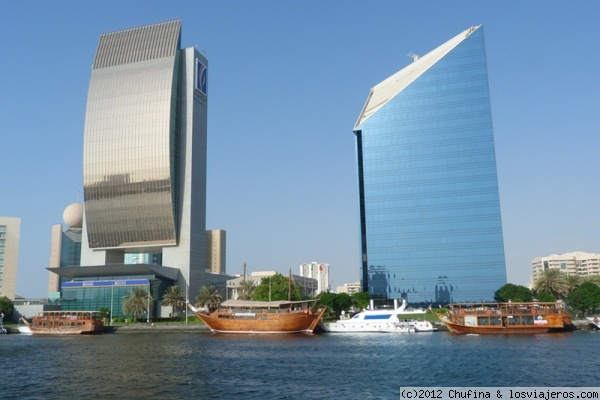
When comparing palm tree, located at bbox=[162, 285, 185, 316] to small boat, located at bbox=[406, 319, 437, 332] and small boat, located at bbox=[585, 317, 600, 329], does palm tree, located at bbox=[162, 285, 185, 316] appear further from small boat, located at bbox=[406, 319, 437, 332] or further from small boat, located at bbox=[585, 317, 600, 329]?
small boat, located at bbox=[585, 317, 600, 329]

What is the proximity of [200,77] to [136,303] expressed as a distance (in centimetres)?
8259

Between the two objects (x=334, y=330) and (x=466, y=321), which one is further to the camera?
(x=334, y=330)

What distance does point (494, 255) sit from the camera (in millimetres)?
181500

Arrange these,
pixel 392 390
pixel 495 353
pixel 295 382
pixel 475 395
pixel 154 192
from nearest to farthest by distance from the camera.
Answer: pixel 475 395 < pixel 392 390 < pixel 295 382 < pixel 495 353 < pixel 154 192

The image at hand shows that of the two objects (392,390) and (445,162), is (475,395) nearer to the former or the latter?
(392,390)

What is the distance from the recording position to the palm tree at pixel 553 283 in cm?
14450

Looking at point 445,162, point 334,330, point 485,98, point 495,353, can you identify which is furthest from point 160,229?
point 495,353

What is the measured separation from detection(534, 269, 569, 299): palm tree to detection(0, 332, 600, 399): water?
61.5 meters

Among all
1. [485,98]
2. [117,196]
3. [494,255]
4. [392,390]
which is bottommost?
[392,390]

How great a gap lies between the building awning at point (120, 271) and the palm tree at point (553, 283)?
107 metres

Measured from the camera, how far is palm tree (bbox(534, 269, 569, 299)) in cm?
14450

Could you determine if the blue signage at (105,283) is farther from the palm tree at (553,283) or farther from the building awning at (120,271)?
the palm tree at (553,283)

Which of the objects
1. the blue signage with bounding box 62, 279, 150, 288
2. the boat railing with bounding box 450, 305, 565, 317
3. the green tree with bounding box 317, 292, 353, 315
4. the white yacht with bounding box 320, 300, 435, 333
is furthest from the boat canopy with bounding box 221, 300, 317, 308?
the blue signage with bounding box 62, 279, 150, 288

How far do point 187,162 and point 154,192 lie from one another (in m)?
14.4
